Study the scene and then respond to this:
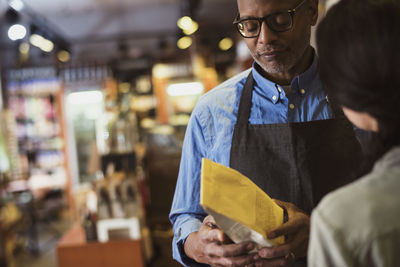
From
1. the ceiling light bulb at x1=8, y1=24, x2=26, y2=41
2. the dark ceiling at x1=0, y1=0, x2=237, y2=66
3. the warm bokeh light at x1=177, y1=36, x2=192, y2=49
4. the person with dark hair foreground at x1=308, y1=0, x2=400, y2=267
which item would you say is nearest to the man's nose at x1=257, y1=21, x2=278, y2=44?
the person with dark hair foreground at x1=308, y1=0, x2=400, y2=267

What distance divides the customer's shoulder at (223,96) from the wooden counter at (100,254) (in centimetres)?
241

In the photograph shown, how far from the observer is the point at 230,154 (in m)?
1.28

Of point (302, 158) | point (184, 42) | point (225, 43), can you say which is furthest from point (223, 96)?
point (225, 43)

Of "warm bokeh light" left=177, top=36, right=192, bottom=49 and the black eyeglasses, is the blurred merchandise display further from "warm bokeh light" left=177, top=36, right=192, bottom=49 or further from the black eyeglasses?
the black eyeglasses

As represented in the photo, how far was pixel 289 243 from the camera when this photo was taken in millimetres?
965

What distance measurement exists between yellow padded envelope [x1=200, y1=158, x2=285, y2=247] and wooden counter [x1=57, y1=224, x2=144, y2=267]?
8.95 feet

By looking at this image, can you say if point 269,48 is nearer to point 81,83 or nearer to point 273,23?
point 273,23

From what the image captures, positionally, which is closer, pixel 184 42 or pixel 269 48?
pixel 269 48

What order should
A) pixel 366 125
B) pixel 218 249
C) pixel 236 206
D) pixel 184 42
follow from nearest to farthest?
pixel 366 125 → pixel 236 206 → pixel 218 249 → pixel 184 42

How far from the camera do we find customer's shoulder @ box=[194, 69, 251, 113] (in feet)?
4.51

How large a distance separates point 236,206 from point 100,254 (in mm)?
2873

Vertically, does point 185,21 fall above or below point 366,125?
above

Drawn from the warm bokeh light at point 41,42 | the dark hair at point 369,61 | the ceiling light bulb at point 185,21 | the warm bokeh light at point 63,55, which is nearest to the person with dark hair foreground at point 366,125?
the dark hair at point 369,61

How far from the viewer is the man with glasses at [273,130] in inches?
46.9
